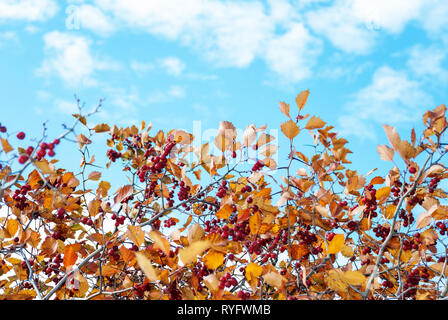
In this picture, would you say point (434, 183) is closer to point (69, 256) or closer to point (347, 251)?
point (347, 251)

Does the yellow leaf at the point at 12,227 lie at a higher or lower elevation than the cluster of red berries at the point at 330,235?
higher

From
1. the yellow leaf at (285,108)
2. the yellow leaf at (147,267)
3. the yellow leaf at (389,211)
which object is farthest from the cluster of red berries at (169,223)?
the yellow leaf at (389,211)

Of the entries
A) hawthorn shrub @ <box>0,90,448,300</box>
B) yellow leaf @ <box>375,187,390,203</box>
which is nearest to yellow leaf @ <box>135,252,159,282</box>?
hawthorn shrub @ <box>0,90,448,300</box>

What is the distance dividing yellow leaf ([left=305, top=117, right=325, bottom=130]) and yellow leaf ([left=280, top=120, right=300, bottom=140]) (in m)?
0.15

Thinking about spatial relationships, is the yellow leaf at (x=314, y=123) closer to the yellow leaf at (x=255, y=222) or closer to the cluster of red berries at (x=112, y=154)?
the yellow leaf at (x=255, y=222)

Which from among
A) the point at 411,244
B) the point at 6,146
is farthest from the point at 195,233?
the point at 411,244

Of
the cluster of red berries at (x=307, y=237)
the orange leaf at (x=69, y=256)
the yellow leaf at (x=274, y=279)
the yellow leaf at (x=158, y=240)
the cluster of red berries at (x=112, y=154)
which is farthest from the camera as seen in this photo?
the cluster of red berries at (x=112, y=154)

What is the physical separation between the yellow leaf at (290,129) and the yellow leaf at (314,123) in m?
0.15

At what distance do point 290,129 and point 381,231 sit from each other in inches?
45.8

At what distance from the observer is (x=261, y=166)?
311cm

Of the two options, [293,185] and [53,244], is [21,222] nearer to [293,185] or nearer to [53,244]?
[53,244]

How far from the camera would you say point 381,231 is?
3.04 m

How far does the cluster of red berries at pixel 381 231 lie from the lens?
3010 millimetres

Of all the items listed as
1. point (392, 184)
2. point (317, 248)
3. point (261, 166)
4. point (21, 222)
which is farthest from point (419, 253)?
point (21, 222)
